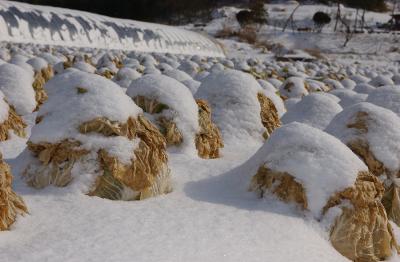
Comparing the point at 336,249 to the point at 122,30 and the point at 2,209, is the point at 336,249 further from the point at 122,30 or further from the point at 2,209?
the point at 122,30

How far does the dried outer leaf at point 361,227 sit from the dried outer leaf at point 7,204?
171cm

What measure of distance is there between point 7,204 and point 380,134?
2777mm

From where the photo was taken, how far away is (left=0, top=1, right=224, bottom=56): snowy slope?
1903 centimetres

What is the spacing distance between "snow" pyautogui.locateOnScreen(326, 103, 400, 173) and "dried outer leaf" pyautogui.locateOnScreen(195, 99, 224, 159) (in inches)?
40.7

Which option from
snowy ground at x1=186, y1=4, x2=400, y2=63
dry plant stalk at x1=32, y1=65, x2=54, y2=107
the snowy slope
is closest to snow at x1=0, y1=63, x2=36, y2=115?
dry plant stalk at x1=32, y1=65, x2=54, y2=107

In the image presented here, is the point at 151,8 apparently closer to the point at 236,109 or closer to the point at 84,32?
the point at 84,32

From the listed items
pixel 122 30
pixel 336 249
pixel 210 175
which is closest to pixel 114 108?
pixel 210 175

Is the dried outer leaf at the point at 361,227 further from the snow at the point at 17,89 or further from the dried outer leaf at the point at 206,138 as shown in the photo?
the snow at the point at 17,89

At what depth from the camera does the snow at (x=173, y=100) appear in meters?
4.36

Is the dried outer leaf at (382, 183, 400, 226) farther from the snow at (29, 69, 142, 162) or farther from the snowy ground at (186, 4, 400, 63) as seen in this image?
the snowy ground at (186, 4, 400, 63)

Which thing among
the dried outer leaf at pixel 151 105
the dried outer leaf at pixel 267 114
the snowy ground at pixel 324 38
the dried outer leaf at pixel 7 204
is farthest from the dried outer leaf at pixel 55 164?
the snowy ground at pixel 324 38

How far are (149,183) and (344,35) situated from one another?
47.7 metres

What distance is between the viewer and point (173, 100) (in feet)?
14.4

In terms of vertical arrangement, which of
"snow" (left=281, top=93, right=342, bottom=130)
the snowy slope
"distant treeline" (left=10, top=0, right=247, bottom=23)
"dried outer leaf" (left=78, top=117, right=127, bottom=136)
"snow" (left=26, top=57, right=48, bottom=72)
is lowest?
"distant treeline" (left=10, top=0, right=247, bottom=23)
